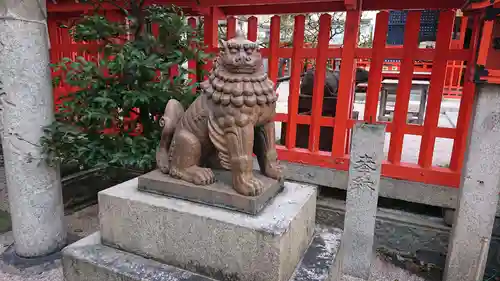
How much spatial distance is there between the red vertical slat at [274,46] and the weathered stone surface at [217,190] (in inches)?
71.0

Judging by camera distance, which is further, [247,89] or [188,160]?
[188,160]

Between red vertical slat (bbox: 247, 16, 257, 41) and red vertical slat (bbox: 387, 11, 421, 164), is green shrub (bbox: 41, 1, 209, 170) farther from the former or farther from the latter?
red vertical slat (bbox: 387, 11, 421, 164)

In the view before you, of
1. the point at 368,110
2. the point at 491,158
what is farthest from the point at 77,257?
the point at 491,158

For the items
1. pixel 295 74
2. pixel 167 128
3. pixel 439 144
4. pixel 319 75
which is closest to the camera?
pixel 167 128

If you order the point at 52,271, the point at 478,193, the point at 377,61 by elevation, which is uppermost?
the point at 377,61

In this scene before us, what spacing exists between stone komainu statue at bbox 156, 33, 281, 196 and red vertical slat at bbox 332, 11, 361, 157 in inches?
62.8

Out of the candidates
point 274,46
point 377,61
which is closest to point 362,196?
point 377,61

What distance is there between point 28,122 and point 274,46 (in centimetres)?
245

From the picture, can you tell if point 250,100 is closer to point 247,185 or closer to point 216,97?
point 216,97

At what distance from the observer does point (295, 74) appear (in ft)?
12.0

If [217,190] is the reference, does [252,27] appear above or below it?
above

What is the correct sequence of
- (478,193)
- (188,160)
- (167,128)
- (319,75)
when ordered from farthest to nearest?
(319,75) < (478,193) < (167,128) < (188,160)

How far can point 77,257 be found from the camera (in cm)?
209

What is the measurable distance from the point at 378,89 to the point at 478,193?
4.12 feet
